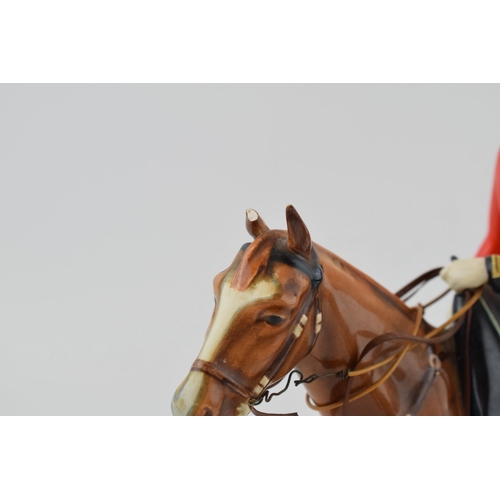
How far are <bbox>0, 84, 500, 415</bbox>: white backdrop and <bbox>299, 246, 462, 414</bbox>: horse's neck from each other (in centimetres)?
83

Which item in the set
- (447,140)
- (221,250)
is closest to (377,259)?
(447,140)

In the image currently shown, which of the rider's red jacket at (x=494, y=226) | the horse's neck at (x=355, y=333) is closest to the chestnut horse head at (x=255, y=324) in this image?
the horse's neck at (x=355, y=333)

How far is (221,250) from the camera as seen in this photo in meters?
2.26

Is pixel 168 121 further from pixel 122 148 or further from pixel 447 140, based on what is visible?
pixel 447 140

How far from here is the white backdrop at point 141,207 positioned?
86.8 inches

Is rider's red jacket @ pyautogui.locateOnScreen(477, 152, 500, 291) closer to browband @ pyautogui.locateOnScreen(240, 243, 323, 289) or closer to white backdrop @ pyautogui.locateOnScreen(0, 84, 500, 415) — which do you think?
white backdrop @ pyautogui.locateOnScreen(0, 84, 500, 415)

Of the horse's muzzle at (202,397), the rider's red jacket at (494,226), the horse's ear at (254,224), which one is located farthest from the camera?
the rider's red jacket at (494,226)

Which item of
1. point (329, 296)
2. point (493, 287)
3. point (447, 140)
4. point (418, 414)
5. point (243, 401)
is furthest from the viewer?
point (447, 140)

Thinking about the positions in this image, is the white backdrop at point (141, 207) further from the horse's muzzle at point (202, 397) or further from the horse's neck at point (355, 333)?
the horse's muzzle at point (202, 397)

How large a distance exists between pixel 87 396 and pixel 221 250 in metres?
0.81

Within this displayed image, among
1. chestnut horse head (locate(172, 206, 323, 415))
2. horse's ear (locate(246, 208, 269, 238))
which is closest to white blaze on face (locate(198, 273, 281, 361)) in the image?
chestnut horse head (locate(172, 206, 323, 415))

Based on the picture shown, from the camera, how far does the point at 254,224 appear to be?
1.21 metres

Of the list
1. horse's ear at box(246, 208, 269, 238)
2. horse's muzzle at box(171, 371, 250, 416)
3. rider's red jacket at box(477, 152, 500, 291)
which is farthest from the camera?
rider's red jacket at box(477, 152, 500, 291)

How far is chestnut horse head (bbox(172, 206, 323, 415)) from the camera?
3.47ft
